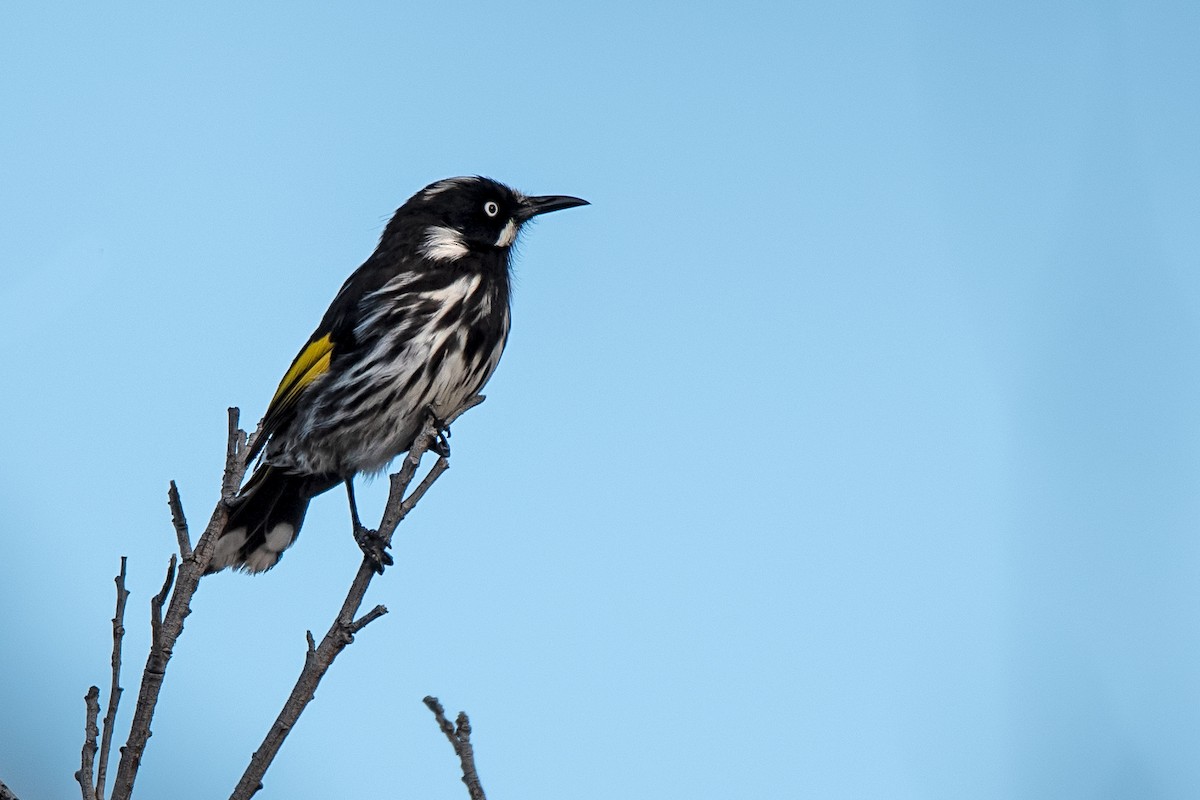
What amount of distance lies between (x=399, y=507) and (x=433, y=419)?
1501 millimetres

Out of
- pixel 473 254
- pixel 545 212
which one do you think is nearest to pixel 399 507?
pixel 473 254

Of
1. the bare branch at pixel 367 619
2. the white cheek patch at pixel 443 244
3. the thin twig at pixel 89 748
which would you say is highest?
the white cheek patch at pixel 443 244

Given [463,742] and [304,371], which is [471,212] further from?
[463,742]

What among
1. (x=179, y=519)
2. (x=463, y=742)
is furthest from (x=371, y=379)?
(x=463, y=742)

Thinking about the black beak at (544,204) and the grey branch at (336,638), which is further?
the black beak at (544,204)

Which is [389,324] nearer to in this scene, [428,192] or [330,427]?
[330,427]

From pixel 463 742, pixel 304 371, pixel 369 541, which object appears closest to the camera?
pixel 463 742

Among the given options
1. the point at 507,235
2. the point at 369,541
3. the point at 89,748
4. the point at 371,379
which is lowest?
the point at 89,748

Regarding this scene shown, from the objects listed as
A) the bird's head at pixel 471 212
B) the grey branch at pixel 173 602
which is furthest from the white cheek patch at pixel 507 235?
the grey branch at pixel 173 602

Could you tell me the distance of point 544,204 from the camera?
676 cm

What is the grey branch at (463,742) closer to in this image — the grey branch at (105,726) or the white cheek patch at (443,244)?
the grey branch at (105,726)

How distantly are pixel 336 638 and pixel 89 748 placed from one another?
0.70 meters

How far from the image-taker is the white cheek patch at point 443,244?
632 cm

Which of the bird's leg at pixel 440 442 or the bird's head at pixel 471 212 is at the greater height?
the bird's head at pixel 471 212
